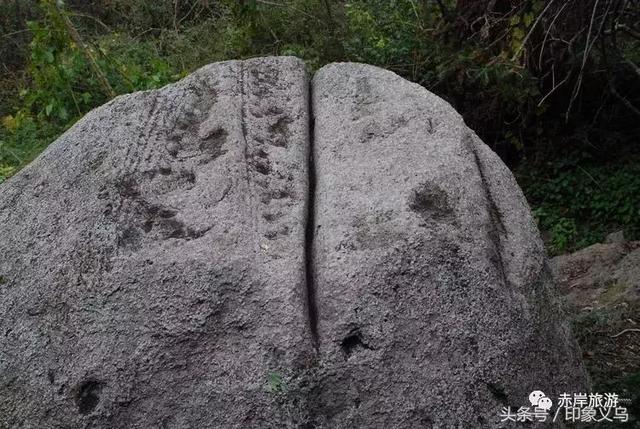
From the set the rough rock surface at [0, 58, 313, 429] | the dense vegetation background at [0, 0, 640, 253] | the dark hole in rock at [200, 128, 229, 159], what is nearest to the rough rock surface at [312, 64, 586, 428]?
the rough rock surface at [0, 58, 313, 429]

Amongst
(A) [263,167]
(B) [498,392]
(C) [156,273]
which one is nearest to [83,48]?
(A) [263,167]

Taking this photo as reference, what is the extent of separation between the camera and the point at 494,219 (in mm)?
2211

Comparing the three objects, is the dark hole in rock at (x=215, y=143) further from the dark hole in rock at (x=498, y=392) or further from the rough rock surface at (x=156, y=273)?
the dark hole in rock at (x=498, y=392)

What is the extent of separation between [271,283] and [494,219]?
2.30 ft

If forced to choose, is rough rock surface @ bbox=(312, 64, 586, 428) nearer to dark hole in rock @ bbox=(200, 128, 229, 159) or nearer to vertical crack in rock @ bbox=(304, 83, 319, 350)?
vertical crack in rock @ bbox=(304, 83, 319, 350)

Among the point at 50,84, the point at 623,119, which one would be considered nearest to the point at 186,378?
the point at 50,84

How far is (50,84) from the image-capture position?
5070 mm

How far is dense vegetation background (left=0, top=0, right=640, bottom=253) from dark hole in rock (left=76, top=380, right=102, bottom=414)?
2.30 meters

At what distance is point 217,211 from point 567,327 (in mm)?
1045

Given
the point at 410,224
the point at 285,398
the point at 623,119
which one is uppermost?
the point at 410,224

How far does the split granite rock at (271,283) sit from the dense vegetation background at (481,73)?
1530 mm

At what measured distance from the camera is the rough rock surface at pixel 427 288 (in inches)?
72.1

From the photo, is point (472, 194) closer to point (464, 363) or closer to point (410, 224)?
point (410, 224)

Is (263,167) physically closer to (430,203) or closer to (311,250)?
(311,250)
